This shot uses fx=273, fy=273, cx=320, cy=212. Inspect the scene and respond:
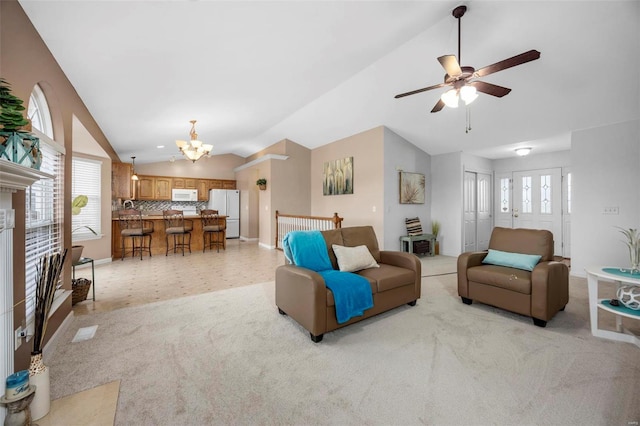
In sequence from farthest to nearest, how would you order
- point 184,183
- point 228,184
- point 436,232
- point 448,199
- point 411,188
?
1. point 228,184
2. point 184,183
3. point 436,232
4. point 448,199
5. point 411,188

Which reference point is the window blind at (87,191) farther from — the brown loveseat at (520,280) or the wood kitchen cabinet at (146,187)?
the brown loveseat at (520,280)

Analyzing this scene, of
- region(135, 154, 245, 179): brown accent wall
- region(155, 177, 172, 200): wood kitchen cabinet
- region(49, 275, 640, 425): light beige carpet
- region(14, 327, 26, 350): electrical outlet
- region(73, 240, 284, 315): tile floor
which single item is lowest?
region(49, 275, 640, 425): light beige carpet

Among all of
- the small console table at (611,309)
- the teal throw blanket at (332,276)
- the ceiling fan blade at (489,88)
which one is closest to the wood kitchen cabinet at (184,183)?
the teal throw blanket at (332,276)

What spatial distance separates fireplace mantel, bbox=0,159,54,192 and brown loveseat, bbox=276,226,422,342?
1970mm

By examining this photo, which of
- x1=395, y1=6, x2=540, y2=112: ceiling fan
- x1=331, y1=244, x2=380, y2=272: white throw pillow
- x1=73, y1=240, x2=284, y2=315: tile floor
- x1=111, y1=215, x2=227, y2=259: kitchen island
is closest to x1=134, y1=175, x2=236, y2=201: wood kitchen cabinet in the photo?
x1=111, y1=215, x2=227, y2=259: kitchen island

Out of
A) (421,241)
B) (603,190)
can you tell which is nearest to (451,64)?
(603,190)

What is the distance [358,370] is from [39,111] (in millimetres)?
3693

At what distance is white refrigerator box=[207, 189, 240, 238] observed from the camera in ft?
30.5

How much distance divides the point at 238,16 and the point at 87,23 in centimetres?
112

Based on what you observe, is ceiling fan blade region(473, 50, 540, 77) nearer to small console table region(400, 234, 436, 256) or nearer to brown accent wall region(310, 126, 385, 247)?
brown accent wall region(310, 126, 385, 247)

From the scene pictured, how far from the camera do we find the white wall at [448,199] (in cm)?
639

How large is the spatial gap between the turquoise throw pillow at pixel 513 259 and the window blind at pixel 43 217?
4.54 meters

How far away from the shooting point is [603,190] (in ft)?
14.4

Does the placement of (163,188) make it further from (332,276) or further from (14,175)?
(14,175)
